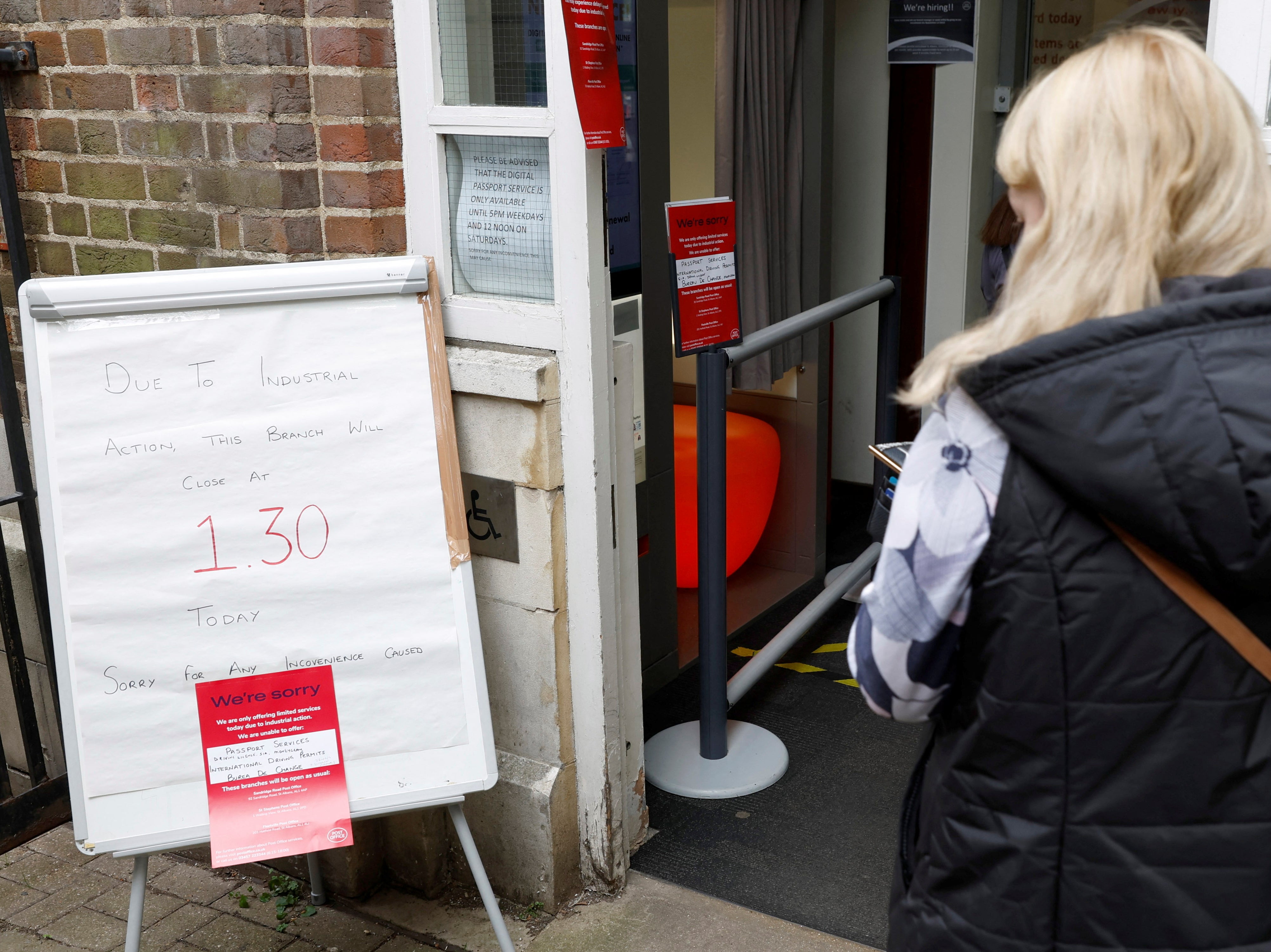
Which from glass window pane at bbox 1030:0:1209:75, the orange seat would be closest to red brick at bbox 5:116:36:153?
the orange seat

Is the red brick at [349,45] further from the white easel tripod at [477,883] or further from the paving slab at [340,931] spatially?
the paving slab at [340,931]

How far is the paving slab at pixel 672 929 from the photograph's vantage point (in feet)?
7.56

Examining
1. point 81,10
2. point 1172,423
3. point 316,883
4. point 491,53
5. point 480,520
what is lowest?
point 316,883

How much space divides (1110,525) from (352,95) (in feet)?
5.31

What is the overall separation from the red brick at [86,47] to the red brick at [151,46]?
0.10 feet

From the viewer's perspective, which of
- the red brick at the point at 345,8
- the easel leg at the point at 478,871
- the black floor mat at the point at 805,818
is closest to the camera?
the easel leg at the point at 478,871

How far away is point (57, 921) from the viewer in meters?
2.51

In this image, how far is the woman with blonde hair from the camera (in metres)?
1.02

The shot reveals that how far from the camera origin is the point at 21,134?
8.50 ft

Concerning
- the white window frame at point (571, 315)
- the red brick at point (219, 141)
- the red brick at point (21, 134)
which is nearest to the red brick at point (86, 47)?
the red brick at point (21, 134)

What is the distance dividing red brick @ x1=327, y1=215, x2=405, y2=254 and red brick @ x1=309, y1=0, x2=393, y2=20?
36 cm

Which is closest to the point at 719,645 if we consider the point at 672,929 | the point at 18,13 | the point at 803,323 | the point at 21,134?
the point at 672,929

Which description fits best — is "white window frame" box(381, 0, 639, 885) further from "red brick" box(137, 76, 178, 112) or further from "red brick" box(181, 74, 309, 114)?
"red brick" box(137, 76, 178, 112)

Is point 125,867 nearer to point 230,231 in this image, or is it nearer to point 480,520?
point 480,520
